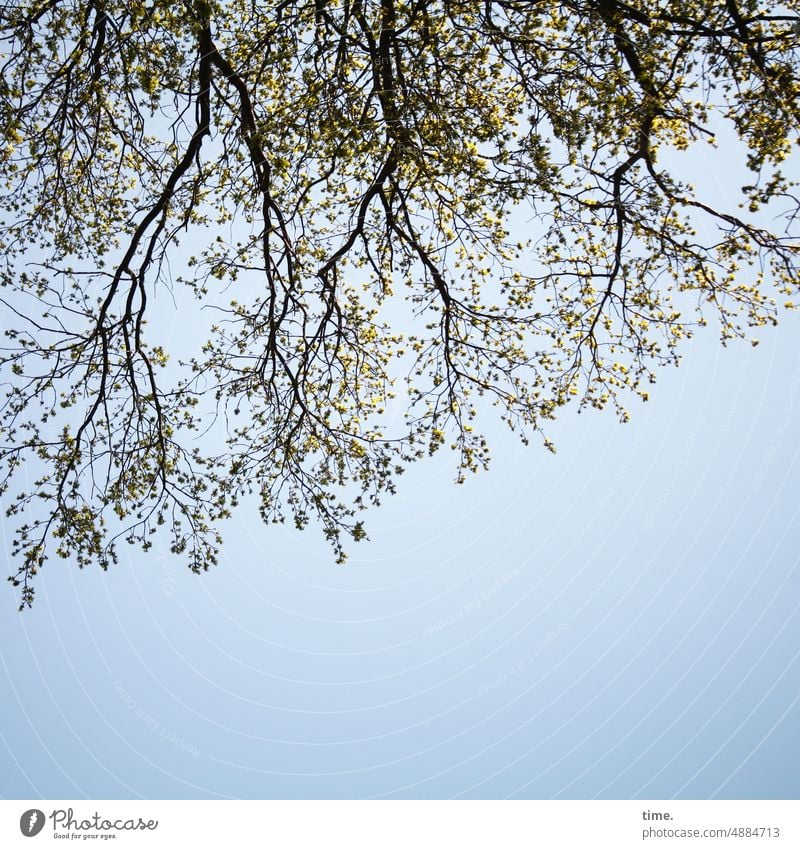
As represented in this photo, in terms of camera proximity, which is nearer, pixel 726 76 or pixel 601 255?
pixel 726 76

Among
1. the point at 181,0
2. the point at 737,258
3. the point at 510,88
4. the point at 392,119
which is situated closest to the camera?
the point at 392,119

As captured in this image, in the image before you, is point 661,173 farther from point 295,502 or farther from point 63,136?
point 63,136

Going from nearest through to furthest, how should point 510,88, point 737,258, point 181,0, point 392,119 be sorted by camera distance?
point 392,119 → point 181,0 → point 510,88 → point 737,258

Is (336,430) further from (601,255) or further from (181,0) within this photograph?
(181,0)

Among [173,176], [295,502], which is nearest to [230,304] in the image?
[173,176]

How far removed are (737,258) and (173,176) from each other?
8865 millimetres

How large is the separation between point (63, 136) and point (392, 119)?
208 inches

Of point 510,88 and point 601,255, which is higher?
point 510,88

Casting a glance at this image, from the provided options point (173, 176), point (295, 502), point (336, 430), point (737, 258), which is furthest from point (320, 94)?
point (737, 258)

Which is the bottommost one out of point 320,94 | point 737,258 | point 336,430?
point 336,430

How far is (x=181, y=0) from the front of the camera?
9133mm
